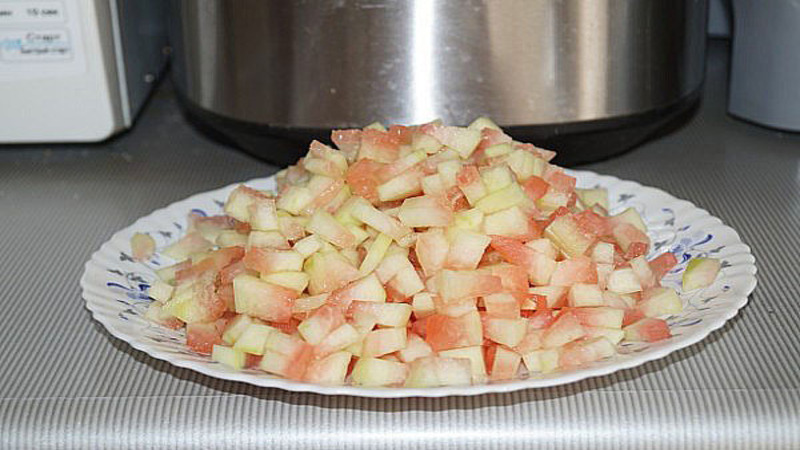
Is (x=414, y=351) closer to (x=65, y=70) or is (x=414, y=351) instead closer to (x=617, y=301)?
(x=617, y=301)

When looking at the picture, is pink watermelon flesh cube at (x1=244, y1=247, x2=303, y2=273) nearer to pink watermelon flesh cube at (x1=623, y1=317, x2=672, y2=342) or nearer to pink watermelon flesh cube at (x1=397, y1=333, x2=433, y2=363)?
pink watermelon flesh cube at (x1=397, y1=333, x2=433, y2=363)

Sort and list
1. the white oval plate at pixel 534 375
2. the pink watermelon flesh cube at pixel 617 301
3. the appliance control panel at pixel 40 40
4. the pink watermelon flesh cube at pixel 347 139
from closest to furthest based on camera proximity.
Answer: the white oval plate at pixel 534 375
the pink watermelon flesh cube at pixel 617 301
the pink watermelon flesh cube at pixel 347 139
the appliance control panel at pixel 40 40

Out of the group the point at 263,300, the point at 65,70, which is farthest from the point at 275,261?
the point at 65,70

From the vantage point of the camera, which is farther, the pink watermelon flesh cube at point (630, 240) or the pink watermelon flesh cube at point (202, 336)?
the pink watermelon flesh cube at point (630, 240)

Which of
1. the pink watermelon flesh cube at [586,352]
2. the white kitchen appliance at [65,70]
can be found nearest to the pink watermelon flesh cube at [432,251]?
the pink watermelon flesh cube at [586,352]

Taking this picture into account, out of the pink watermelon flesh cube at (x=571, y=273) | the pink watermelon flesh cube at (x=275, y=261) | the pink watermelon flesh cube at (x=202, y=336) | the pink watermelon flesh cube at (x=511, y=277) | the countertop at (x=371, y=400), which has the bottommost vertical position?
the countertop at (x=371, y=400)

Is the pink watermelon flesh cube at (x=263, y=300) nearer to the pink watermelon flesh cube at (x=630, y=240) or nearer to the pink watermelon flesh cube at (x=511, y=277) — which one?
the pink watermelon flesh cube at (x=511, y=277)

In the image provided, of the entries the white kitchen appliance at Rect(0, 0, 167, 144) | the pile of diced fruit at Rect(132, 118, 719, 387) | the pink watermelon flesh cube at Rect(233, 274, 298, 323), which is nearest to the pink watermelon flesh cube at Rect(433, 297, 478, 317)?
the pile of diced fruit at Rect(132, 118, 719, 387)

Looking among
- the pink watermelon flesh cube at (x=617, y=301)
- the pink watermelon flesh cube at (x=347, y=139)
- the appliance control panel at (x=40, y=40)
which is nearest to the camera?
the pink watermelon flesh cube at (x=617, y=301)
